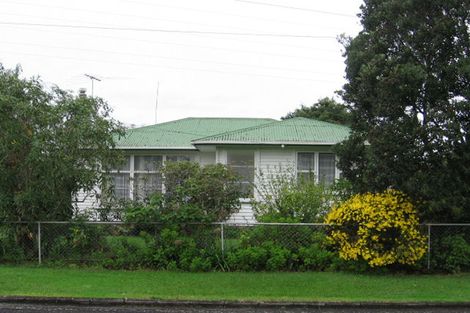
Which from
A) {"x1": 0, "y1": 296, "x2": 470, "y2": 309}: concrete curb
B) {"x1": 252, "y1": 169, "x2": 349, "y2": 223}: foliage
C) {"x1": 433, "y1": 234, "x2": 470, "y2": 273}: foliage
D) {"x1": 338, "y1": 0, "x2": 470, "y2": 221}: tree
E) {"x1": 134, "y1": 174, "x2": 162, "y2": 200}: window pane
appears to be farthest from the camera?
{"x1": 134, "y1": 174, "x2": 162, "y2": 200}: window pane

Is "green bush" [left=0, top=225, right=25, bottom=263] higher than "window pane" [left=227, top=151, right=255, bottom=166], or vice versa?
"window pane" [left=227, top=151, right=255, bottom=166]

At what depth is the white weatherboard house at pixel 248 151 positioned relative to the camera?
59.0ft

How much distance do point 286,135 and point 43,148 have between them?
30.3 feet

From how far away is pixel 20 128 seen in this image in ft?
37.8

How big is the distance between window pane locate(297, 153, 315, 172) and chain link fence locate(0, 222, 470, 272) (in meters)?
6.97

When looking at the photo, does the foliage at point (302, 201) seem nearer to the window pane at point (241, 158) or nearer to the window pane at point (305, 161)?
the window pane at point (305, 161)

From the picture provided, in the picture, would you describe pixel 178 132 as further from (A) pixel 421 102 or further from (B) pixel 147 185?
(A) pixel 421 102

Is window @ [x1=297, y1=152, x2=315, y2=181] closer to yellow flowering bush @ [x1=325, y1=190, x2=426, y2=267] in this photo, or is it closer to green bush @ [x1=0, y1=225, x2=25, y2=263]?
yellow flowering bush @ [x1=325, y1=190, x2=426, y2=267]

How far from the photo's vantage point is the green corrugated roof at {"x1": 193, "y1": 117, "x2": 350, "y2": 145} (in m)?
18.0

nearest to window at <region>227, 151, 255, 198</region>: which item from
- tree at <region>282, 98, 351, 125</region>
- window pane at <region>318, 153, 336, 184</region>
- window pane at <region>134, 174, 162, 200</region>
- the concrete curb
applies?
window pane at <region>318, 153, 336, 184</region>

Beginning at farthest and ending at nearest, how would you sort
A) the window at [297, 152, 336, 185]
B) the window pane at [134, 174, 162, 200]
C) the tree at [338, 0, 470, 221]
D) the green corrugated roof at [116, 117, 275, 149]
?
the green corrugated roof at [116, 117, 275, 149] < the window at [297, 152, 336, 185] < the window pane at [134, 174, 162, 200] < the tree at [338, 0, 470, 221]

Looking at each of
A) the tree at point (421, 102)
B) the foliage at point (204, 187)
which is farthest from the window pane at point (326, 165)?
the tree at point (421, 102)

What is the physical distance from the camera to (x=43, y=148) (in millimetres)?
11367

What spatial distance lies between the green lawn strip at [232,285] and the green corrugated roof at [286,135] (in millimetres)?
7716
